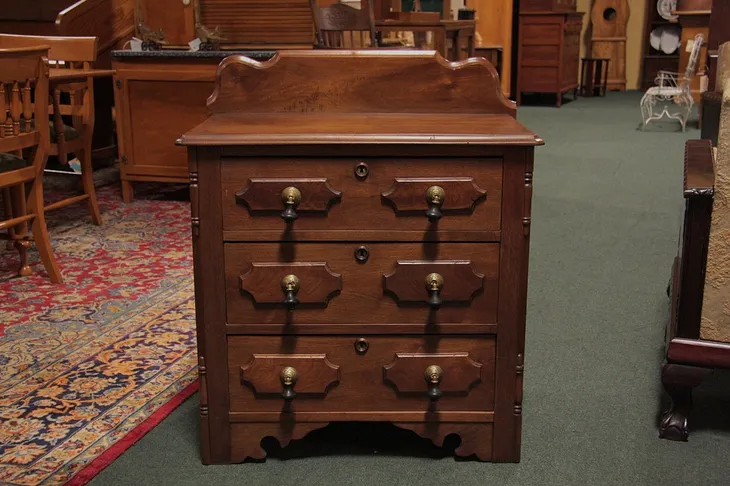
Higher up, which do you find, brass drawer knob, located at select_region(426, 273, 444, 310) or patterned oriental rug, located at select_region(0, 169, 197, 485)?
brass drawer knob, located at select_region(426, 273, 444, 310)

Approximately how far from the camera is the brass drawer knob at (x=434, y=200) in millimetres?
2049

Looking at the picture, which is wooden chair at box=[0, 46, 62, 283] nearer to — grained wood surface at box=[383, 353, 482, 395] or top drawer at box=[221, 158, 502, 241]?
top drawer at box=[221, 158, 502, 241]

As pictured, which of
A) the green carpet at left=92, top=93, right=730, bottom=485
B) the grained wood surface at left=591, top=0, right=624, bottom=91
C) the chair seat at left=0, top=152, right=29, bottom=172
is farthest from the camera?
the grained wood surface at left=591, top=0, right=624, bottom=91

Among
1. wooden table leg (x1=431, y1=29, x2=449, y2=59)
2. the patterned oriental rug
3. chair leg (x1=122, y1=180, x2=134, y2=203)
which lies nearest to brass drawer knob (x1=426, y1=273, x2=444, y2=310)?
the patterned oriental rug

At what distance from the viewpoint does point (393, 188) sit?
207cm

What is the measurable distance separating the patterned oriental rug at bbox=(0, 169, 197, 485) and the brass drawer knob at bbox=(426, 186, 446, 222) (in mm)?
1077

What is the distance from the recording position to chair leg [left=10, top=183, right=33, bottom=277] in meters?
3.99

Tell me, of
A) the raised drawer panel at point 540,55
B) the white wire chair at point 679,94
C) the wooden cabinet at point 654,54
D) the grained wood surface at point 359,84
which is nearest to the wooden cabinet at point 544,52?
the raised drawer panel at point 540,55

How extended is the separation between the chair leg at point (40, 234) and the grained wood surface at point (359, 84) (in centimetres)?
184

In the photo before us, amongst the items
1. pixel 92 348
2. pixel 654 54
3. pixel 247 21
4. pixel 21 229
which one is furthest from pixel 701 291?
pixel 654 54

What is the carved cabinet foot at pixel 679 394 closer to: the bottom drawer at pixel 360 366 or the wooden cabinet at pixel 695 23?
the bottom drawer at pixel 360 366

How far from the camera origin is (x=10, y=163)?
3.74m

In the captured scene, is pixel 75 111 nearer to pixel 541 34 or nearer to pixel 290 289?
pixel 290 289

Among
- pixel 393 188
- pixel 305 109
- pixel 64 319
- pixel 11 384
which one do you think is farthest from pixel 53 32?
pixel 393 188
